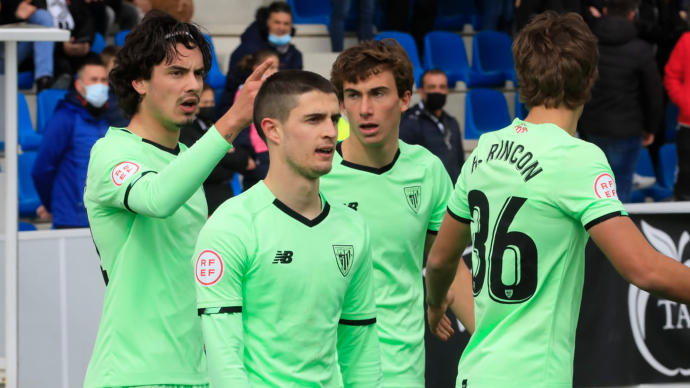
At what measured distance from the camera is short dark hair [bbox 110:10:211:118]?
4316 mm

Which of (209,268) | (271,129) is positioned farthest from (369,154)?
(209,268)

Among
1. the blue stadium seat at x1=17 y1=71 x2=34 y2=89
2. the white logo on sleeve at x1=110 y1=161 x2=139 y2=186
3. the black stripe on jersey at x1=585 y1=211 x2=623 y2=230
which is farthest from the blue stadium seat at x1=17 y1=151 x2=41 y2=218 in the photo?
the black stripe on jersey at x1=585 y1=211 x2=623 y2=230

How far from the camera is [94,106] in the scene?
8.44m

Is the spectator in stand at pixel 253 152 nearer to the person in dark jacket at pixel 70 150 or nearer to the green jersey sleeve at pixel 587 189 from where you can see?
the person in dark jacket at pixel 70 150

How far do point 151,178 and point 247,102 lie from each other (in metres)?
0.43

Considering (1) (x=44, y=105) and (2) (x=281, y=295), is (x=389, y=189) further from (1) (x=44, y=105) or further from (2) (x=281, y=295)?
(1) (x=44, y=105)

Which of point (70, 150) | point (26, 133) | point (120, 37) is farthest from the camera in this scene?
point (120, 37)

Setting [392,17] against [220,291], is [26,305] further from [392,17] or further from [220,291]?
[392,17]

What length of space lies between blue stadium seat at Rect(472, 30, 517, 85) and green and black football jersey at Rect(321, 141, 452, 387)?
8818 millimetres

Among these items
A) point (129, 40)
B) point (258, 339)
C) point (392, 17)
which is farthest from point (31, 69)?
point (258, 339)

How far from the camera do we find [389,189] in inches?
198

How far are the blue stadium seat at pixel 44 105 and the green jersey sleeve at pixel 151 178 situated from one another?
6.67 metres

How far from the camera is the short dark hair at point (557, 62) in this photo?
3.82 metres

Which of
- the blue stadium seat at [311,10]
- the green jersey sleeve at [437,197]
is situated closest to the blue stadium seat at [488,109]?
the blue stadium seat at [311,10]
